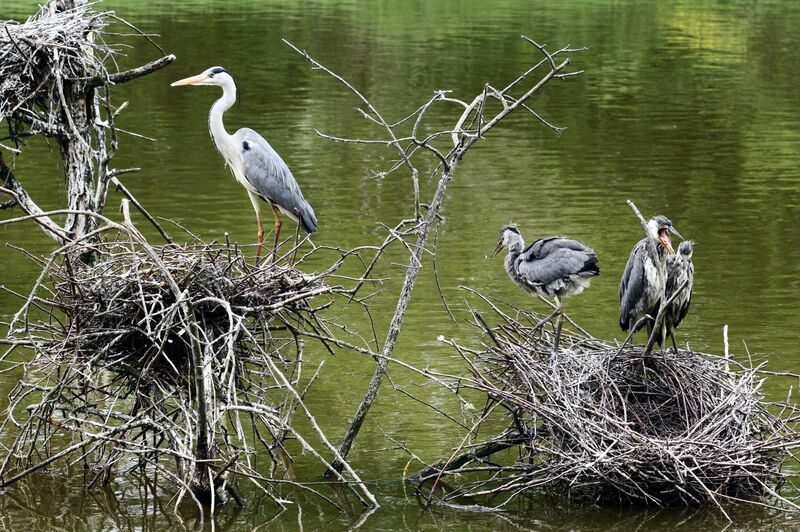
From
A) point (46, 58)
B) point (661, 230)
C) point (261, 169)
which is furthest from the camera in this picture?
point (261, 169)

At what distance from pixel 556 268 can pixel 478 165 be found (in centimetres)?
1104

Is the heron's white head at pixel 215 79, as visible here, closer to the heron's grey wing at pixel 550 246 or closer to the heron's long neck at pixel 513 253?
the heron's long neck at pixel 513 253

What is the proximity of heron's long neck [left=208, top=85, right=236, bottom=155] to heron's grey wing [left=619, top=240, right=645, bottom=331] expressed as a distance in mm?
3758

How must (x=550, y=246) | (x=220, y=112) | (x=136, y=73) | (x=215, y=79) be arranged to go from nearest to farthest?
(x=550, y=246)
(x=136, y=73)
(x=215, y=79)
(x=220, y=112)

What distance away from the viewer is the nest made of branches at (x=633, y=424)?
7223mm

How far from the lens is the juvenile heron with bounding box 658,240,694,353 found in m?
7.74

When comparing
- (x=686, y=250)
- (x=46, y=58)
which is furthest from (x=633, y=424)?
(x=46, y=58)

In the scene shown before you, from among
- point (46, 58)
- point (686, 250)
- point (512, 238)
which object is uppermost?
point (46, 58)

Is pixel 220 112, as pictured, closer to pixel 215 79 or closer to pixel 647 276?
pixel 215 79

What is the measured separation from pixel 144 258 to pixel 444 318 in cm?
500

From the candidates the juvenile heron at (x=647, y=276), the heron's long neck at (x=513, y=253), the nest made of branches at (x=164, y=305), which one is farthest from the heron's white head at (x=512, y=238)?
the nest made of branches at (x=164, y=305)

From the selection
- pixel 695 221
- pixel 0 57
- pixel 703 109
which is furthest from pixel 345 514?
pixel 703 109

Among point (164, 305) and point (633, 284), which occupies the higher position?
point (164, 305)

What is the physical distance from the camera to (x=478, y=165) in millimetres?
19219
